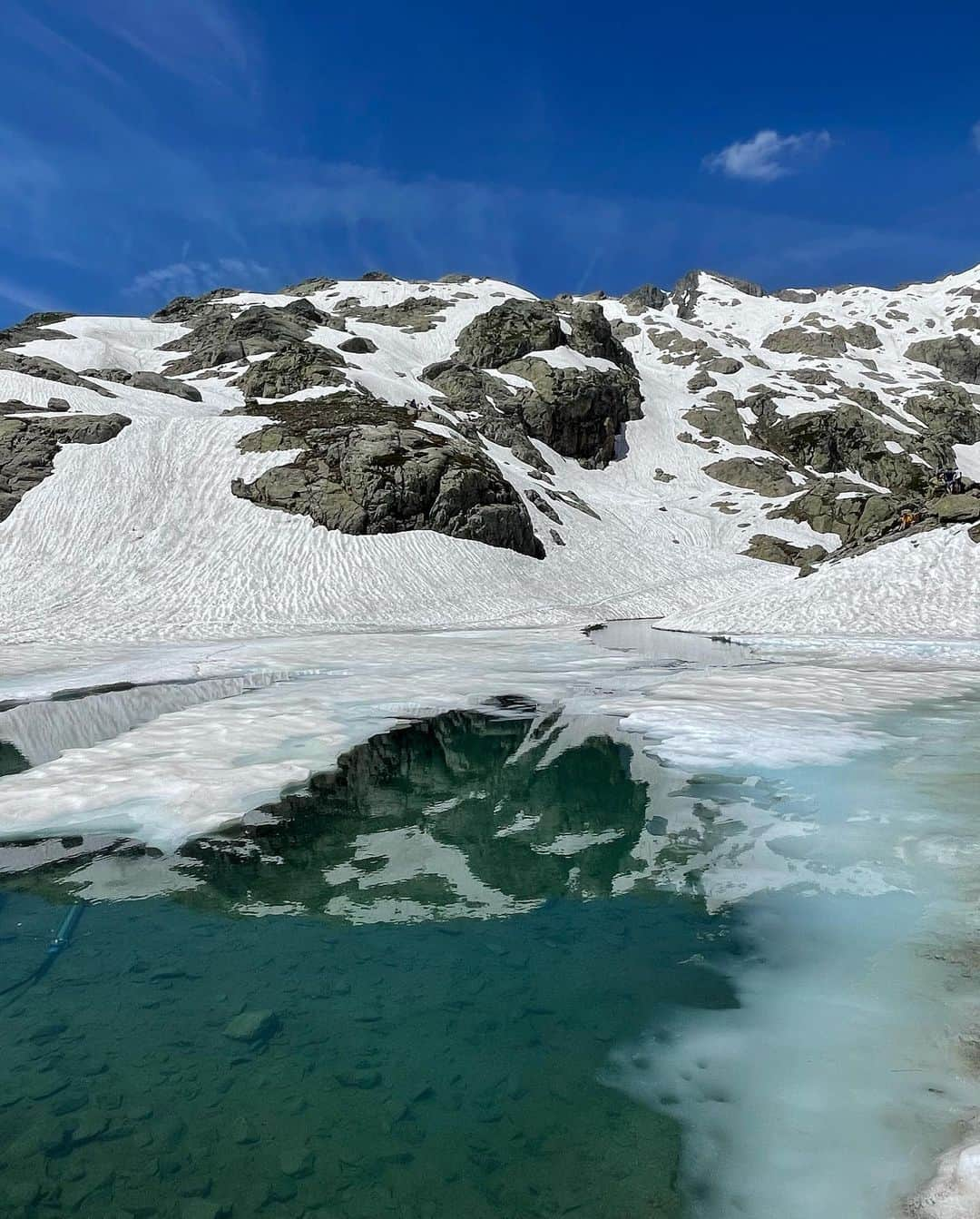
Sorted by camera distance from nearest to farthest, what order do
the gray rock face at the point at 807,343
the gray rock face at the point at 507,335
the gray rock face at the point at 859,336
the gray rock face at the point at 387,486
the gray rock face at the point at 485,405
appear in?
the gray rock face at the point at 387,486 < the gray rock face at the point at 485,405 < the gray rock face at the point at 507,335 < the gray rock face at the point at 807,343 < the gray rock face at the point at 859,336

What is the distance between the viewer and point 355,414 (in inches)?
2116

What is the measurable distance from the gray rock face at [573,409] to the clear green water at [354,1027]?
3194 inches

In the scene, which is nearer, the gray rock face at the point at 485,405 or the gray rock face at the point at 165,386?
the gray rock face at the point at 165,386

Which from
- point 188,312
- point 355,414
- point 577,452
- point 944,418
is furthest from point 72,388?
point 944,418

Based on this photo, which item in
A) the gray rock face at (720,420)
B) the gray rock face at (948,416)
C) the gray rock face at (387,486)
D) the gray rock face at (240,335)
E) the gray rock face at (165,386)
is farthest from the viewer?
the gray rock face at (948,416)

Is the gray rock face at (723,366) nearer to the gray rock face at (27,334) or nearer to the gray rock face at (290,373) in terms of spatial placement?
the gray rock face at (290,373)

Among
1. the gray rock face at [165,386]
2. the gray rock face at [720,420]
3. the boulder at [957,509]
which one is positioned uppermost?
the gray rock face at [720,420]

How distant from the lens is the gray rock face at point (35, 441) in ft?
140

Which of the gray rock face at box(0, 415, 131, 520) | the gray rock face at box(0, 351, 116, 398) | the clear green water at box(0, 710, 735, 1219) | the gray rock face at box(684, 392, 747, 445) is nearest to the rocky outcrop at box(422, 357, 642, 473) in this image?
the gray rock face at box(684, 392, 747, 445)

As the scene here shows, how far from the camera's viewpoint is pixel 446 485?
152 feet

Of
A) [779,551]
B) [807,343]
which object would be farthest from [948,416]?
[779,551]

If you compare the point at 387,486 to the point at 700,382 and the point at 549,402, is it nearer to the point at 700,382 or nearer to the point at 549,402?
the point at 549,402

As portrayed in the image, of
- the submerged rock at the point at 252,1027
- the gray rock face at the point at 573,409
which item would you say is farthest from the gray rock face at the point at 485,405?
the submerged rock at the point at 252,1027

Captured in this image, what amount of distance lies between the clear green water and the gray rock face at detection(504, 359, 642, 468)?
8112 centimetres
